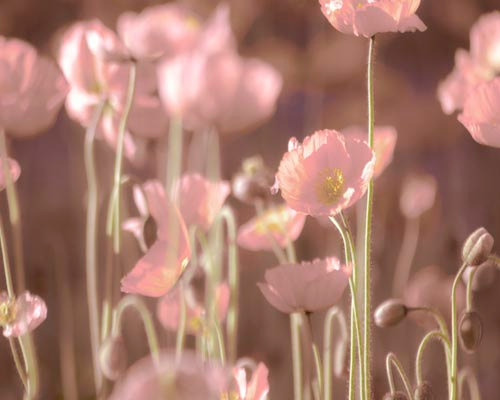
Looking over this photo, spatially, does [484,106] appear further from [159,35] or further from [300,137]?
[300,137]

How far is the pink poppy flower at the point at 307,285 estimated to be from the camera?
50cm

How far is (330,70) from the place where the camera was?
5.41ft

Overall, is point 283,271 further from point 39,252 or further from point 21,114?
point 39,252

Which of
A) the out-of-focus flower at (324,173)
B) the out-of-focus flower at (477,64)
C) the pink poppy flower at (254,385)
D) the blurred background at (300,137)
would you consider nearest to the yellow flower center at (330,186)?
the out-of-focus flower at (324,173)

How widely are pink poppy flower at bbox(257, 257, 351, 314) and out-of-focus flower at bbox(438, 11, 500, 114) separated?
0.31m

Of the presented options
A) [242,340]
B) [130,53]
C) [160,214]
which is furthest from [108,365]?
[242,340]

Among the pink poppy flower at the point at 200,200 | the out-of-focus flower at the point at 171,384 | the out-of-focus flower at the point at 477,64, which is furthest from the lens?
the out-of-focus flower at the point at 477,64

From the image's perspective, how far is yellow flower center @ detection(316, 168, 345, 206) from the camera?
1.66ft

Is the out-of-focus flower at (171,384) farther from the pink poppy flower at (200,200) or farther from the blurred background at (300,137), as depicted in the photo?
the blurred background at (300,137)

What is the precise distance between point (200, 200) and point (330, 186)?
134 millimetres

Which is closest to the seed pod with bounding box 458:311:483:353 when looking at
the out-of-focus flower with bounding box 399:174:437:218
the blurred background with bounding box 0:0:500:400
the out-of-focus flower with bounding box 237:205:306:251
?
the out-of-focus flower with bounding box 237:205:306:251

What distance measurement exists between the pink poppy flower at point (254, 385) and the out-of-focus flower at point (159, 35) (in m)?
0.24

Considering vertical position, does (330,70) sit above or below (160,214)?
above

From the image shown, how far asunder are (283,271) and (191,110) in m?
0.11
